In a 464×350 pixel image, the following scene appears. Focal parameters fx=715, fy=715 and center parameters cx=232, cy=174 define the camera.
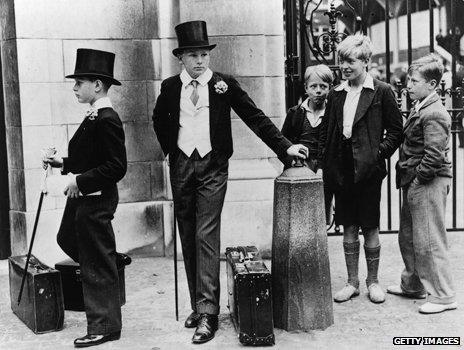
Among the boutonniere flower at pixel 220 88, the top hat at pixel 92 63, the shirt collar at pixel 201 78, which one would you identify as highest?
the top hat at pixel 92 63

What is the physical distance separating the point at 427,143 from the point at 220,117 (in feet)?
5.04

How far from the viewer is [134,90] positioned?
729 centimetres

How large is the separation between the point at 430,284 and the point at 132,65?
3665 mm

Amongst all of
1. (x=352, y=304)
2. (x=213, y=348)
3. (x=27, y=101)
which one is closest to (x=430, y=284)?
(x=352, y=304)

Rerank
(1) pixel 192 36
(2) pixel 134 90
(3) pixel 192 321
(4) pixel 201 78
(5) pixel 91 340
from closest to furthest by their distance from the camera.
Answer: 1. (5) pixel 91 340
2. (1) pixel 192 36
3. (4) pixel 201 78
4. (3) pixel 192 321
5. (2) pixel 134 90

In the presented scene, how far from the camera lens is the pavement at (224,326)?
191 inches

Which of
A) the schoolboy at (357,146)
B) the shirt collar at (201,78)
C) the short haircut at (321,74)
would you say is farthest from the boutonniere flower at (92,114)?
the short haircut at (321,74)

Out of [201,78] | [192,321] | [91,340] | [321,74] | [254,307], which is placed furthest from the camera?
[321,74]

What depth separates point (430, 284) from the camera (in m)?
5.46

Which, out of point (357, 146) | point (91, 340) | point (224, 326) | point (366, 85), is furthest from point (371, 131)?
point (91, 340)

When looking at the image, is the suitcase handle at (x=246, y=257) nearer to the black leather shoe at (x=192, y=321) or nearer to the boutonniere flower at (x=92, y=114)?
the black leather shoe at (x=192, y=321)

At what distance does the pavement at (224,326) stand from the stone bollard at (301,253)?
0.49 feet

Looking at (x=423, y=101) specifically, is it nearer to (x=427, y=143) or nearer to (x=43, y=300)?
(x=427, y=143)

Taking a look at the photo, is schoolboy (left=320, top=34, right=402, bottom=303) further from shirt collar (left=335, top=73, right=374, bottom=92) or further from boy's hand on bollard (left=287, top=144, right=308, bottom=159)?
boy's hand on bollard (left=287, top=144, right=308, bottom=159)
